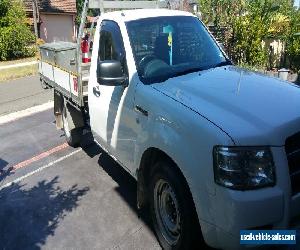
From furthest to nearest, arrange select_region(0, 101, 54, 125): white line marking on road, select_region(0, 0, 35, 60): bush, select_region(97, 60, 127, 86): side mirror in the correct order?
select_region(0, 0, 35, 60): bush, select_region(0, 101, 54, 125): white line marking on road, select_region(97, 60, 127, 86): side mirror

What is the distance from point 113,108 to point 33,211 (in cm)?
184

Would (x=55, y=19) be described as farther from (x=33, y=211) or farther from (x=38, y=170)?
(x=33, y=211)

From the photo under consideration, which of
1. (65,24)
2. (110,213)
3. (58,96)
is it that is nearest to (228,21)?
(58,96)

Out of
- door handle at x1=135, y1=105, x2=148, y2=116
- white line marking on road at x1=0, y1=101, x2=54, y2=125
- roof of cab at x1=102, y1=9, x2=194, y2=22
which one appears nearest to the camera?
door handle at x1=135, y1=105, x2=148, y2=116

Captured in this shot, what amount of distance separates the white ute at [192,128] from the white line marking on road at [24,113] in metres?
5.45

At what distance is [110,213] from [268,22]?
1170 cm

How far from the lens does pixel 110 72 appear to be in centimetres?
430

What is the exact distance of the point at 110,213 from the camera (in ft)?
16.8

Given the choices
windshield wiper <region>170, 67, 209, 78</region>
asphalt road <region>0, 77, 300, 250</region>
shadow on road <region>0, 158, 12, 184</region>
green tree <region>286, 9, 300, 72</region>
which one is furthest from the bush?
windshield wiper <region>170, 67, 209, 78</region>

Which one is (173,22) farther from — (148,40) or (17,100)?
(17,100)

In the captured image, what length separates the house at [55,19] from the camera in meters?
34.4

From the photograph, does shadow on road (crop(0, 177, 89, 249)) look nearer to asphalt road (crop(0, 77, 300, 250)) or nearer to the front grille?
asphalt road (crop(0, 77, 300, 250))

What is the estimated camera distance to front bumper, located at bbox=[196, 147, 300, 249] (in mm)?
2941

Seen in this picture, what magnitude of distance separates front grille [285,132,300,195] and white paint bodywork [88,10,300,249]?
65 millimetres
